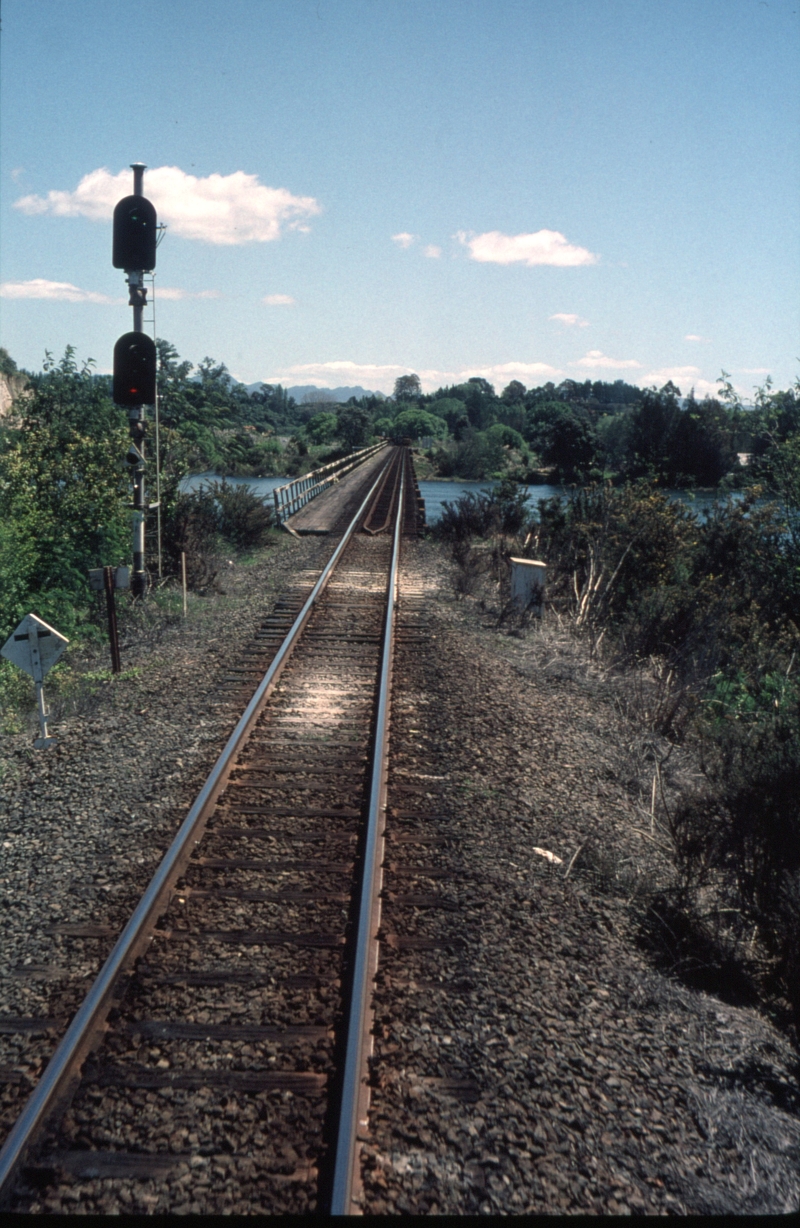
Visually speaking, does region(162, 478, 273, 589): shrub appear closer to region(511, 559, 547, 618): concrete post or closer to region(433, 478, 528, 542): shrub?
region(433, 478, 528, 542): shrub

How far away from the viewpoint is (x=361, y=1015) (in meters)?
3.97

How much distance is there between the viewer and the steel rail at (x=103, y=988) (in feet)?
10.7

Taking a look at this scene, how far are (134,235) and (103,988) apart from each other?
33.9 feet

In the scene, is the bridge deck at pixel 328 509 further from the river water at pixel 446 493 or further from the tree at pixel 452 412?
the tree at pixel 452 412

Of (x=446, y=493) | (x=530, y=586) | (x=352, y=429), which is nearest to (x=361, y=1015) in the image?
(x=530, y=586)

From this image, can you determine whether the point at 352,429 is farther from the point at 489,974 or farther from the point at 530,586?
the point at 489,974

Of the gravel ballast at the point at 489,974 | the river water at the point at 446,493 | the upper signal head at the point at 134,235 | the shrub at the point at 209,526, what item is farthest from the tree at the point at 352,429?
the gravel ballast at the point at 489,974

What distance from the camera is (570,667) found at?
36.8 ft

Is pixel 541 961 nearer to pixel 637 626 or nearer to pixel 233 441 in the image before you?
pixel 637 626

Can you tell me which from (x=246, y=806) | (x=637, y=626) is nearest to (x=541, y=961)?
(x=246, y=806)

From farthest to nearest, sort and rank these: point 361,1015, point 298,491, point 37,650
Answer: point 298,491 → point 37,650 → point 361,1015

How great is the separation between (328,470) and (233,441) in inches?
1553

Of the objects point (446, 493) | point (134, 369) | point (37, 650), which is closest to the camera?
point (37, 650)

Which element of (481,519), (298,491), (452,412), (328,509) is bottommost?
(328,509)
